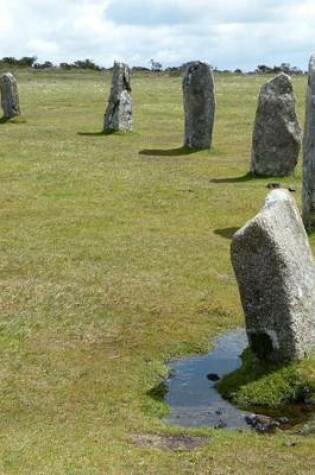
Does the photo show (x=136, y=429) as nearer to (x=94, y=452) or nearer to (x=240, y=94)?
(x=94, y=452)

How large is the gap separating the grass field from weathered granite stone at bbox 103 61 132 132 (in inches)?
142

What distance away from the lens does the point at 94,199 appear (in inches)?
987

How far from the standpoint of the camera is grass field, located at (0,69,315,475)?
397 inches

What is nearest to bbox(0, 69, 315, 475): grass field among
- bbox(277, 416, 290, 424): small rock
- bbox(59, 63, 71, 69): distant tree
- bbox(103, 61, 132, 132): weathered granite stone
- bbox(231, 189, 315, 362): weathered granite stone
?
bbox(277, 416, 290, 424): small rock

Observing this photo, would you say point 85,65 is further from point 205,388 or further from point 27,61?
point 205,388

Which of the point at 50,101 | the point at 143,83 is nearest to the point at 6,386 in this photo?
the point at 50,101

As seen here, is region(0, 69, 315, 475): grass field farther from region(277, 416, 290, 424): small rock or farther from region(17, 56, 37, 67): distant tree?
region(17, 56, 37, 67): distant tree

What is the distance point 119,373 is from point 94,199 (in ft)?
42.3

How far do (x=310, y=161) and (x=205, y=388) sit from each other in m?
10.0

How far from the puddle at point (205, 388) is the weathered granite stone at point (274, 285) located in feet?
2.97

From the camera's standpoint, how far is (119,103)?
39.7m

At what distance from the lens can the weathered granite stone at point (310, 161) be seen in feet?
68.5

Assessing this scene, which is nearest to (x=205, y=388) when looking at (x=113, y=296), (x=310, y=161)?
(x=113, y=296)

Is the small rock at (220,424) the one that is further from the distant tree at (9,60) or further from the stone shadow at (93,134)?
the distant tree at (9,60)
